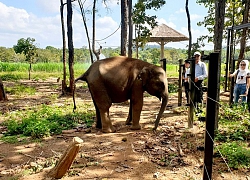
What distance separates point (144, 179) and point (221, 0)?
3.46m

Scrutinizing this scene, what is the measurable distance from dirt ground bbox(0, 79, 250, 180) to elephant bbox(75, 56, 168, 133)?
469 mm

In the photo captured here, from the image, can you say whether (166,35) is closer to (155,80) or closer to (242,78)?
(242,78)

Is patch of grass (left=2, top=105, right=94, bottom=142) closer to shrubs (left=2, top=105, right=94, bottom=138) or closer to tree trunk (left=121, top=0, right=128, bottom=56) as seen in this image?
shrubs (left=2, top=105, right=94, bottom=138)

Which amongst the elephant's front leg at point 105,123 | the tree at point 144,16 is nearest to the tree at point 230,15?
the tree at point 144,16

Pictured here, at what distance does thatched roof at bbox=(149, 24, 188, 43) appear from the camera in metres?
23.8

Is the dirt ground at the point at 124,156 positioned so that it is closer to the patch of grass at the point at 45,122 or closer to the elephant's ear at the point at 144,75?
the patch of grass at the point at 45,122

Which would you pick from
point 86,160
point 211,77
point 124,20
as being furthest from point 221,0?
point 124,20

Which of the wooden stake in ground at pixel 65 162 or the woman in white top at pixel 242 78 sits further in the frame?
the woman in white top at pixel 242 78

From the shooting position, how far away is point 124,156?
4230 mm

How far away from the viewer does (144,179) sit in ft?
11.2

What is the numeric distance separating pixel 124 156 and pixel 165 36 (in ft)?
68.5

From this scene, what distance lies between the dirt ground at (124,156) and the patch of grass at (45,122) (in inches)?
10.5

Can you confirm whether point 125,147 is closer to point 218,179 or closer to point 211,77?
point 218,179

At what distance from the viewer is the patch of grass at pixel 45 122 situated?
17.9ft
